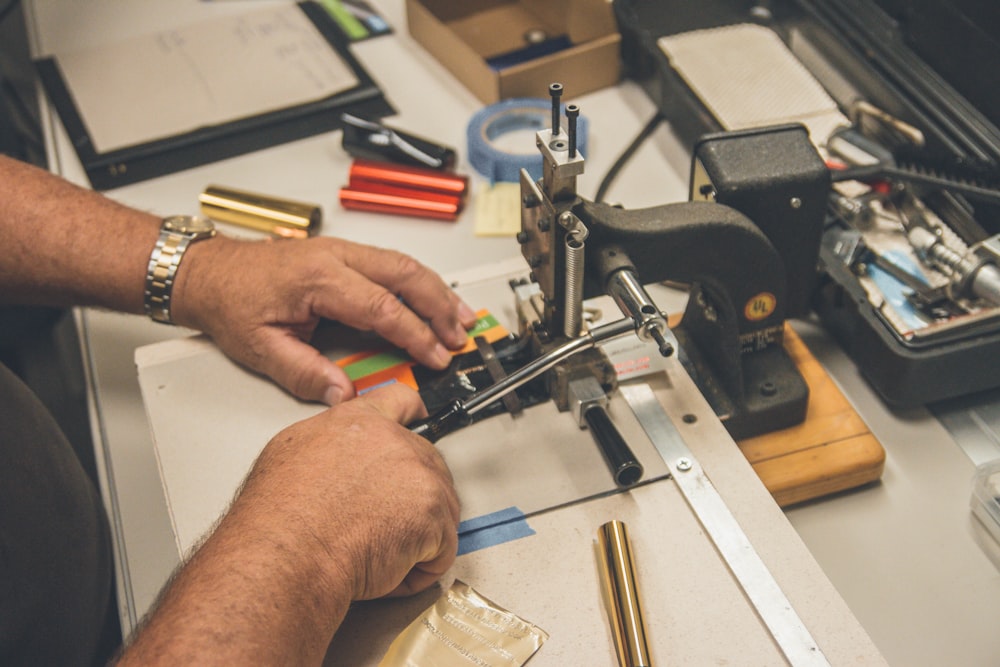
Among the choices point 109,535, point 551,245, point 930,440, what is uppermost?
point 551,245

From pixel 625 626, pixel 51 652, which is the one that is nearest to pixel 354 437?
Result: pixel 625 626

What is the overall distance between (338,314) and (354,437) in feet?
0.74

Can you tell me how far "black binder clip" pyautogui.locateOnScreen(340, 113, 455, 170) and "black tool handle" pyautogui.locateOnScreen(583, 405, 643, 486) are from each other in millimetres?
591

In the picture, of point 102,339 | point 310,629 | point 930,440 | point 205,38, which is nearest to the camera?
point 310,629

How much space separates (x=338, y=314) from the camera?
97 cm

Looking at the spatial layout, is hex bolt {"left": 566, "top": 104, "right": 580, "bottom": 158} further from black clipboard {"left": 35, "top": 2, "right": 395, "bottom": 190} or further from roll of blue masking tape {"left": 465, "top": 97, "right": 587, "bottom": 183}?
black clipboard {"left": 35, "top": 2, "right": 395, "bottom": 190}

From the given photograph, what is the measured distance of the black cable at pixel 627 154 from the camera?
4.13 feet

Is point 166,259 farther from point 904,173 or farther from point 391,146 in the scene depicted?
point 904,173

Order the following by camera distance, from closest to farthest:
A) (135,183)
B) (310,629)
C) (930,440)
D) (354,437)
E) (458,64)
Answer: (310,629) < (354,437) < (930,440) < (135,183) < (458,64)

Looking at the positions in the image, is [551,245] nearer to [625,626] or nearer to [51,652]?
[625,626]

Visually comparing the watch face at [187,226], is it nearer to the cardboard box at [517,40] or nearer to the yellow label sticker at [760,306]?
the cardboard box at [517,40]

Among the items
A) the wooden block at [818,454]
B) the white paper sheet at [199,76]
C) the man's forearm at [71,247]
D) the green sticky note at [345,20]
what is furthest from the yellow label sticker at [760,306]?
the green sticky note at [345,20]

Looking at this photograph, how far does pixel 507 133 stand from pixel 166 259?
57 centimetres

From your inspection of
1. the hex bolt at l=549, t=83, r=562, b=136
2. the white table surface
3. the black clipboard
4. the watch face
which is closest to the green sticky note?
the white table surface
